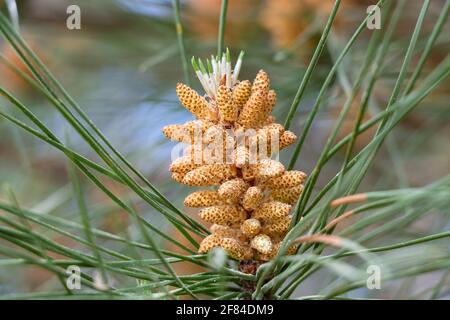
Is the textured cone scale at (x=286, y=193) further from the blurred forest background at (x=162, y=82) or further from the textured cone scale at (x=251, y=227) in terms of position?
the blurred forest background at (x=162, y=82)

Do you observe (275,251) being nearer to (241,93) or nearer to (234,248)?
(234,248)

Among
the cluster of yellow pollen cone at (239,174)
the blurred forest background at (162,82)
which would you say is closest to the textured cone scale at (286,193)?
the cluster of yellow pollen cone at (239,174)

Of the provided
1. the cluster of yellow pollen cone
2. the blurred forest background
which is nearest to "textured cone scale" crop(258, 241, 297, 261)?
the cluster of yellow pollen cone

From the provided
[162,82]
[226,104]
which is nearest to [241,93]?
[226,104]

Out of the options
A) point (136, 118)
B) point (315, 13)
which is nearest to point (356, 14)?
point (315, 13)

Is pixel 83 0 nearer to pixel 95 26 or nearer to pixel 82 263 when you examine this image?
pixel 95 26

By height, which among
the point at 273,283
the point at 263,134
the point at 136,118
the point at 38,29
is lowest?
the point at 273,283
